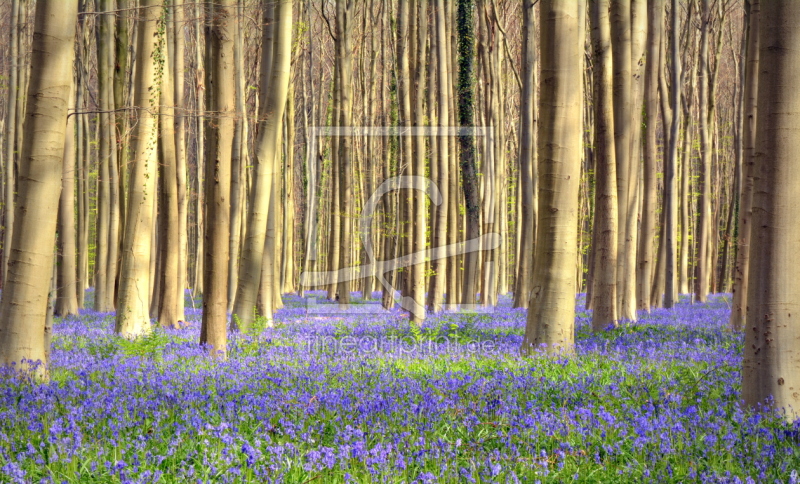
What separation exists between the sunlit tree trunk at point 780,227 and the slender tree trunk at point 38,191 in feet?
22.1

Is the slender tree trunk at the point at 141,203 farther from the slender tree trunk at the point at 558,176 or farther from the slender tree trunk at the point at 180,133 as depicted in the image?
the slender tree trunk at the point at 558,176

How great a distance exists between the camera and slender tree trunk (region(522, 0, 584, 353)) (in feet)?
28.8

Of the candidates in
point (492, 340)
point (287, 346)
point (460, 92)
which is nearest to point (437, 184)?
point (460, 92)

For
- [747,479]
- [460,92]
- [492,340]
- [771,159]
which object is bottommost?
[492,340]

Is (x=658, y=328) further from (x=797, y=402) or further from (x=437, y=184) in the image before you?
(x=797, y=402)

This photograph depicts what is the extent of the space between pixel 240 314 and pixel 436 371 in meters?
5.04

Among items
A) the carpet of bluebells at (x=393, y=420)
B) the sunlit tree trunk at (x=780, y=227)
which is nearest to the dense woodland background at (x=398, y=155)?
the carpet of bluebells at (x=393, y=420)

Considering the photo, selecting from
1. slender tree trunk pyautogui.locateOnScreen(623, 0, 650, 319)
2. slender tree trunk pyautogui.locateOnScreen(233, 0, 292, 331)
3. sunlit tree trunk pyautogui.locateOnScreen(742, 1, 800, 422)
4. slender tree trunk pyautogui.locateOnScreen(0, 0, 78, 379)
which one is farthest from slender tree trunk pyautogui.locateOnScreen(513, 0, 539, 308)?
slender tree trunk pyautogui.locateOnScreen(0, 0, 78, 379)

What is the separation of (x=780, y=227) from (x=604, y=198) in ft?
20.8

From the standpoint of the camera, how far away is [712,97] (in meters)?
23.8

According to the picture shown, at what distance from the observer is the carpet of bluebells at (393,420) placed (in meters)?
4.02

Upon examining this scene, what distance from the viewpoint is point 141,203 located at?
11906mm

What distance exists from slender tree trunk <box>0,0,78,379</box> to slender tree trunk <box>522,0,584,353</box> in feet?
18.8

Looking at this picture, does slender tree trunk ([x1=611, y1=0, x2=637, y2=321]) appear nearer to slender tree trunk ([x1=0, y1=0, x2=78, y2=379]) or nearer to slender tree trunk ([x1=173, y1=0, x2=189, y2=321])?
slender tree trunk ([x1=173, y1=0, x2=189, y2=321])
